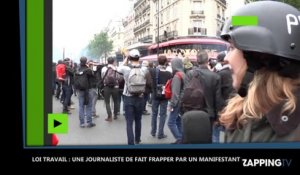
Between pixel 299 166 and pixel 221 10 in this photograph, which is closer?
pixel 299 166

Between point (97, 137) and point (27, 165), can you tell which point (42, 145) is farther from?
point (97, 137)

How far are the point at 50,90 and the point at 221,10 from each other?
2.30ft

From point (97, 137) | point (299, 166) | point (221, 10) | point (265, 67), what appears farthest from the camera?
point (97, 137)

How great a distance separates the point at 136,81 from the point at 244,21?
243 cm

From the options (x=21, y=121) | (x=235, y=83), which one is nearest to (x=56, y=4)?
(x=21, y=121)

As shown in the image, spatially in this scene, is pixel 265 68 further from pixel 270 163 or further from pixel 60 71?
pixel 60 71

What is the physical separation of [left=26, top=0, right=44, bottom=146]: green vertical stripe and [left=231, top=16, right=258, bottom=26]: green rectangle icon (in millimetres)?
656

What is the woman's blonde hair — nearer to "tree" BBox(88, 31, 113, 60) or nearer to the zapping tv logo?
the zapping tv logo

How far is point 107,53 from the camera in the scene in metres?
1.63

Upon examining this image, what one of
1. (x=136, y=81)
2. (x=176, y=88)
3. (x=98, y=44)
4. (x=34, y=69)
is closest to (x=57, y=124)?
(x=34, y=69)

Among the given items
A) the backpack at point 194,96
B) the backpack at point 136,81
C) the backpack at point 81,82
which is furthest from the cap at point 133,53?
the backpack at point 136,81

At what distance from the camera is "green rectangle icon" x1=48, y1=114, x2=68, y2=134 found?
133 cm

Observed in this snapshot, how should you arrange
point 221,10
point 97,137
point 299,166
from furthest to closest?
point 97,137 < point 221,10 < point 299,166

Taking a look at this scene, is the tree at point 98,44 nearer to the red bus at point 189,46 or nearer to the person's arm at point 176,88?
the red bus at point 189,46
